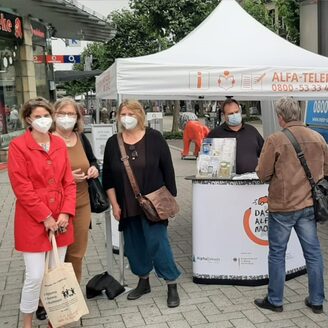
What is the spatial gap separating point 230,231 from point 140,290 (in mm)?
979

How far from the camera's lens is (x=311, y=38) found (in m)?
8.83

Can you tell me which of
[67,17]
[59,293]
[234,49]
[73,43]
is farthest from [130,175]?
[73,43]

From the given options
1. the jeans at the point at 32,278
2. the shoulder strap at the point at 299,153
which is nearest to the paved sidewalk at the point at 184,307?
the jeans at the point at 32,278

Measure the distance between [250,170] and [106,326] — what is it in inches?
79.3

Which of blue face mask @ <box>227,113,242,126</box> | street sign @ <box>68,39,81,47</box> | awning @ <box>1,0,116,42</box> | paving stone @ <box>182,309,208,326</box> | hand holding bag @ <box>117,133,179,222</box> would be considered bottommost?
paving stone @ <box>182,309,208,326</box>

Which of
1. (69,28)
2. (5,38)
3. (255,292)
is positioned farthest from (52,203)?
(69,28)

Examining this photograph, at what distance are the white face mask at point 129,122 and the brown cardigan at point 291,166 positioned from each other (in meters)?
1.07

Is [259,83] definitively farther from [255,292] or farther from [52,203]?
[52,203]

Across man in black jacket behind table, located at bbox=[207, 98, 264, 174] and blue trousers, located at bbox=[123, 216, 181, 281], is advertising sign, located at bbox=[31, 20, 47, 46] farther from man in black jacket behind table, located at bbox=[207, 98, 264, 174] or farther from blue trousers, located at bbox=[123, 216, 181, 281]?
blue trousers, located at bbox=[123, 216, 181, 281]

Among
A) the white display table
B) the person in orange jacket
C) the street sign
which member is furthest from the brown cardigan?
the street sign

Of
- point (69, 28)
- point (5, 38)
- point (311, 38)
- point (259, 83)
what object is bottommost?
point (259, 83)

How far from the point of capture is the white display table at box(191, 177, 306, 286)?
4289 millimetres

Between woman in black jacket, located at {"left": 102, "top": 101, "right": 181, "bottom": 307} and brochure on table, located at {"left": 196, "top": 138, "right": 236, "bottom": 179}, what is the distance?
20.2 inches

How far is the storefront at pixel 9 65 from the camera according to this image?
524 inches
